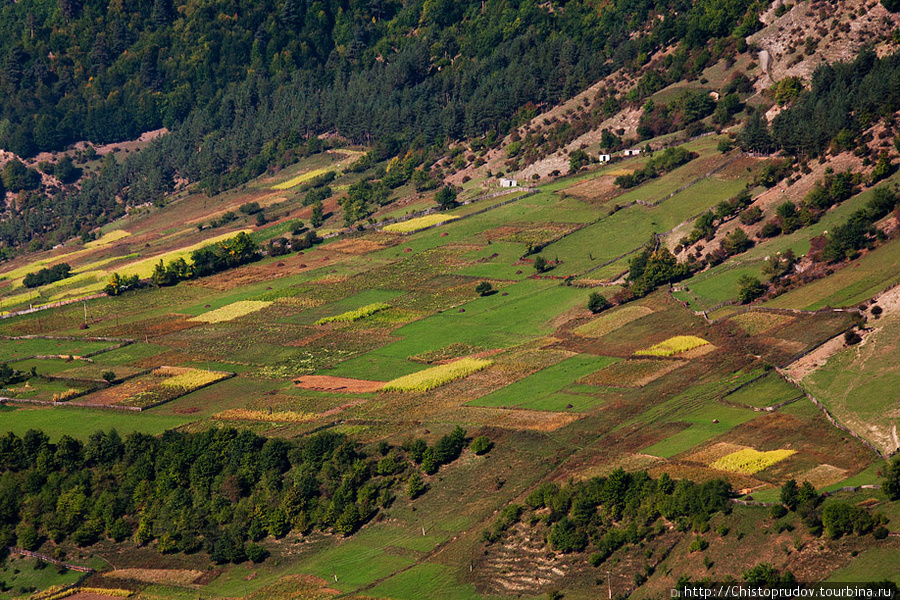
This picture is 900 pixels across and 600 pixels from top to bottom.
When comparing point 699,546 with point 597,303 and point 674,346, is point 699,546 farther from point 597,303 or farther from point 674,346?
point 597,303

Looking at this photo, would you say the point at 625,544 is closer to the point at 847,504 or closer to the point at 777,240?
the point at 847,504

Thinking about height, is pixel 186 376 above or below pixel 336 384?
above

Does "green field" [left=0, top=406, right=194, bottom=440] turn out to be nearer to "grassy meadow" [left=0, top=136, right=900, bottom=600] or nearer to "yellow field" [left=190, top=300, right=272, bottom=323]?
"grassy meadow" [left=0, top=136, right=900, bottom=600]

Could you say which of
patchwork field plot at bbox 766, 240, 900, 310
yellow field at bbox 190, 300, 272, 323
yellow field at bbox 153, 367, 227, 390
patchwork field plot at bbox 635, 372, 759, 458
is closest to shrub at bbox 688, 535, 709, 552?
patchwork field plot at bbox 635, 372, 759, 458

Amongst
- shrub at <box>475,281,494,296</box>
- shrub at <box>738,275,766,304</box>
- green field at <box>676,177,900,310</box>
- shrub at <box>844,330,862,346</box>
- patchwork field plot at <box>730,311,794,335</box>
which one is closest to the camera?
shrub at <box>844,330,862,346</box>

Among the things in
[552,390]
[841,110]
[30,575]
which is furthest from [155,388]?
[841,110]

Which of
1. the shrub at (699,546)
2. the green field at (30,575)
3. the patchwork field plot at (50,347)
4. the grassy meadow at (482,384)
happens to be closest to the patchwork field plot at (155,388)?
the grassy meadow at (482,384)

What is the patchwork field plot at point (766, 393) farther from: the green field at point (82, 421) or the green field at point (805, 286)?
the green field at point (82, 421)
